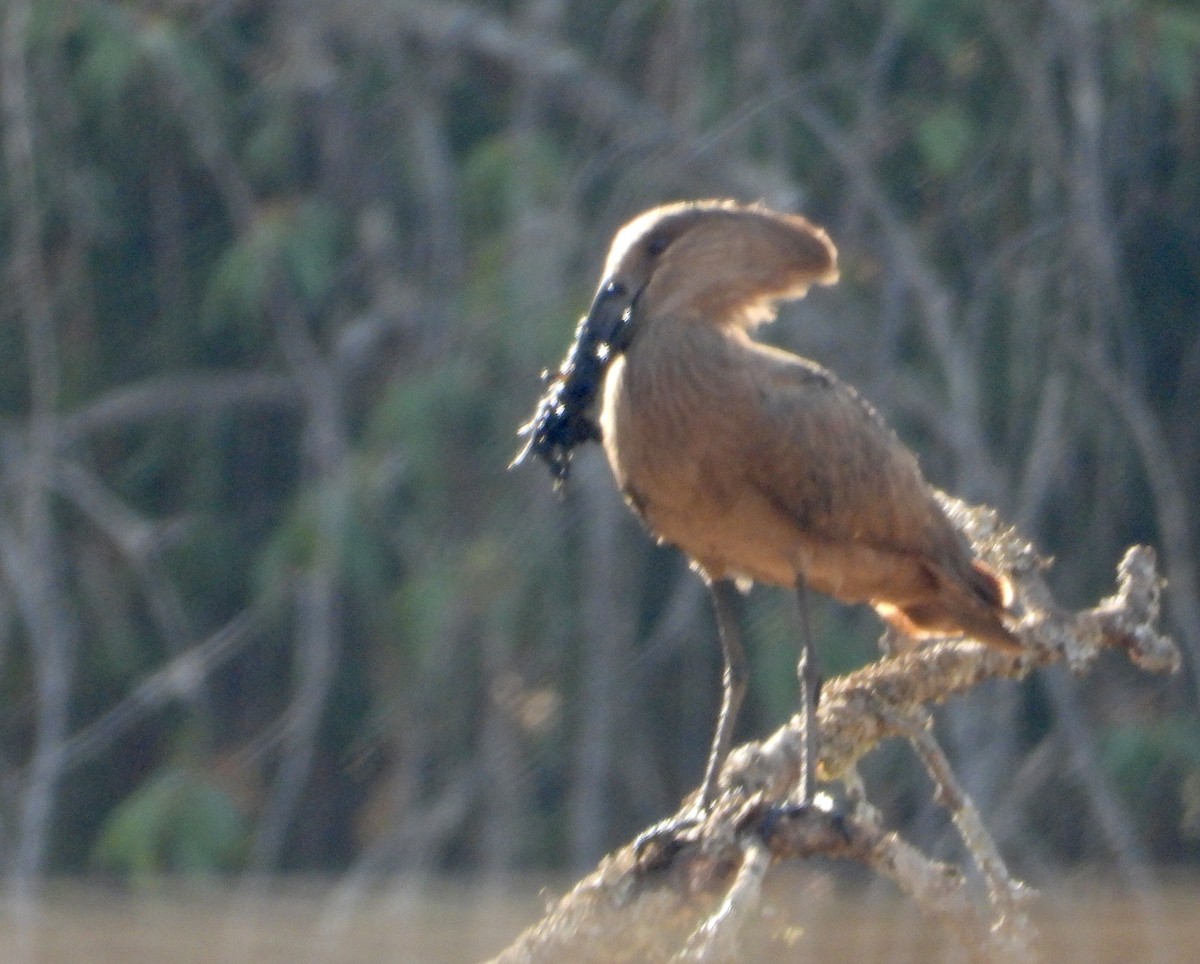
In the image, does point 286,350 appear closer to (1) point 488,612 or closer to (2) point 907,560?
(1) point 488,612

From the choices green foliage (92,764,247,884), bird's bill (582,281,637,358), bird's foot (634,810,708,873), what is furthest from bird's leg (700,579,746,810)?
green foliage (92,764,247,884)

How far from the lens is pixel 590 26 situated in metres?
6.05

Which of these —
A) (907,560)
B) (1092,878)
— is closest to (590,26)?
(1092,878)

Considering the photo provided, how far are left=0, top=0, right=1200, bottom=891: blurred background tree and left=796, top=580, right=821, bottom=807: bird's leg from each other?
1.78m

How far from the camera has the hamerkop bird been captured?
10.3 feet

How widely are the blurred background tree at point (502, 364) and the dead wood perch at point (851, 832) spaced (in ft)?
5.47

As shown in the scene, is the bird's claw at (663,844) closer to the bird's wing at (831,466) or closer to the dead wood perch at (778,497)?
the dead wood perch at (778,497)

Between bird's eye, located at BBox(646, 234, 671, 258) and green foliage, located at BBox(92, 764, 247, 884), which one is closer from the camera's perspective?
bird's eye, located at BBox(646, 234, 671, 258)

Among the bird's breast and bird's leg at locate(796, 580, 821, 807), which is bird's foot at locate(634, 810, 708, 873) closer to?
bird's leg at locate(796, 580, 821, 807)

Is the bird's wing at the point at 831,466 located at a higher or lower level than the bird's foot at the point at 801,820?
higher

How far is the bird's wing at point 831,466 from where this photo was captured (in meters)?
3.17

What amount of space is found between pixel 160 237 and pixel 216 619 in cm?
106

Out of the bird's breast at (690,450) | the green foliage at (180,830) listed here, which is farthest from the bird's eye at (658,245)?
the green foliage at (180,830)

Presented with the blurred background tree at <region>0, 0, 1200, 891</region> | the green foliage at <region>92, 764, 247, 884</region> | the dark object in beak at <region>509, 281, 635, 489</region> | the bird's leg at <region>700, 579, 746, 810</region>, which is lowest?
the bird's leg at <region>700, 579, 746, 810</region>
